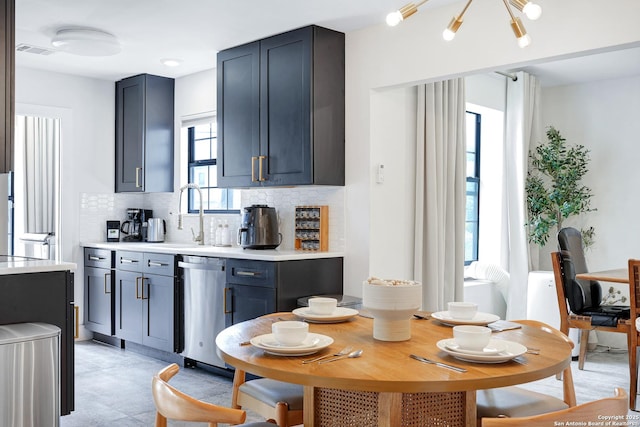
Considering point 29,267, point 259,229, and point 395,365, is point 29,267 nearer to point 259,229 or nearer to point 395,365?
point 259,229

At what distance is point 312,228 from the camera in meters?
4.53

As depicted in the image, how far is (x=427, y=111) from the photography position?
461 cm

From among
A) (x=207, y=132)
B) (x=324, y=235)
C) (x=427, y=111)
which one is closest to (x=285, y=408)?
(x=324, y=235)

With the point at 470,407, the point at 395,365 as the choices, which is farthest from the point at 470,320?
the point at 395,365

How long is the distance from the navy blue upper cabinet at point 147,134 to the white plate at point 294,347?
13.3 feet

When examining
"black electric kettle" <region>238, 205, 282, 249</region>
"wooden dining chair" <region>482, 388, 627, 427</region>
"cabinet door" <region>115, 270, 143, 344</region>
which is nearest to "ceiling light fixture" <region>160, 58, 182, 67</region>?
"black electric kettle" <region>238, 205, 282, 249</region>

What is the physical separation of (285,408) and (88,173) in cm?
437

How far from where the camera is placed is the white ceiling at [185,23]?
3.86 metres

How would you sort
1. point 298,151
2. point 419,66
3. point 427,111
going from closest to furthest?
point 419,66 → point 298,151 → point 427,111

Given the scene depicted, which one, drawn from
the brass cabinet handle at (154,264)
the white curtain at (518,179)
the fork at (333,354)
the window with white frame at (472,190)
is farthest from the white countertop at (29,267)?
the white curtain at (518,179)

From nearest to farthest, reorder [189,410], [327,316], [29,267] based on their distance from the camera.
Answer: [189,410], [327,316], [29,267]

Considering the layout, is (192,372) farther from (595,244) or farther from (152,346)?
(595,244)

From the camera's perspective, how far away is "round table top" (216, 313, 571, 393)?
1646 millimetres

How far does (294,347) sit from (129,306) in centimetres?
377
